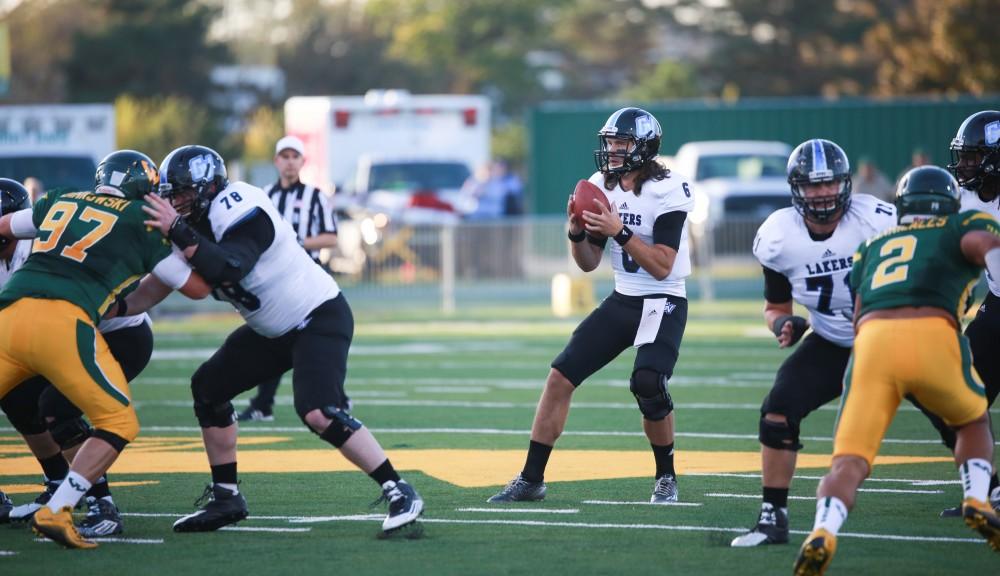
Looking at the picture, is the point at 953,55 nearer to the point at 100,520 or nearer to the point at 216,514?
the point at 216,514

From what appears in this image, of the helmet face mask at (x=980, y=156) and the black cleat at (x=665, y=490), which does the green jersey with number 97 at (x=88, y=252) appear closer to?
the black cleat at (x=665, y=490)

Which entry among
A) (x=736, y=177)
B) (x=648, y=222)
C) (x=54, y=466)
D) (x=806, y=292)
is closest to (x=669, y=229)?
(x=648, y=222)

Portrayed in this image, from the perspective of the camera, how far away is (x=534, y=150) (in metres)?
27.6

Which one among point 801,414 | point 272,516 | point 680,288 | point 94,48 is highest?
point 94,48

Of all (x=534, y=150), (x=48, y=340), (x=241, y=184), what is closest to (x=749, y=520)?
(x=241, y=184)

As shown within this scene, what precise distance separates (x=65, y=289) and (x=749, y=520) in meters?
3.24

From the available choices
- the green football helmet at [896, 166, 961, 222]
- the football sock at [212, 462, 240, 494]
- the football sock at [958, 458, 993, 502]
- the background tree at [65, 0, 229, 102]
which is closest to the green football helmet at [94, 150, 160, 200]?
the football sock at [212, 462, 240, 494]

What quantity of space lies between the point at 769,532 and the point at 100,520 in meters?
2.96

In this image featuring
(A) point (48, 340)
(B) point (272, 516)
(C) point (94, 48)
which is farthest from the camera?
(C) point (94, 48)

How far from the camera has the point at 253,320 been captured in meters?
6.69

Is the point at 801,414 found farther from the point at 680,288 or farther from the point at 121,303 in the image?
the point at 121,303

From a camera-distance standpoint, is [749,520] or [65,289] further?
[749,520]

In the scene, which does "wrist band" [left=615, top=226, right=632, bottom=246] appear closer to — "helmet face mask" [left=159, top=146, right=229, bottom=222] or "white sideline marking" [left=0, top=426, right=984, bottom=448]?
"helmet face mask" [left=159, top=146, right=229, bottom=222]

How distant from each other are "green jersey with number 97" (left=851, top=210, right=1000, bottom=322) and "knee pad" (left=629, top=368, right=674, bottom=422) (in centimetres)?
150
